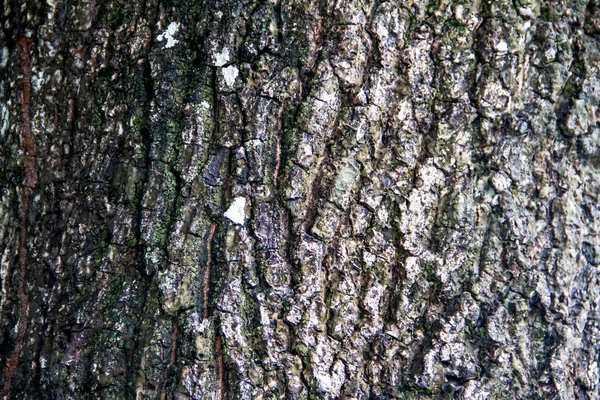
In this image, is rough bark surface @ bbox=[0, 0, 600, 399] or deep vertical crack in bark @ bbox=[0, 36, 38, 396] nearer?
rough bark surface @ bbox=[0, 0, 600, 399]

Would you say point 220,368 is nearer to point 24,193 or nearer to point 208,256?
point 208,256

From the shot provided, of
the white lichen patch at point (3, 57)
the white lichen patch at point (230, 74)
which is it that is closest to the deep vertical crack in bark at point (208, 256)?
the white lichen patch at point (230, 74)

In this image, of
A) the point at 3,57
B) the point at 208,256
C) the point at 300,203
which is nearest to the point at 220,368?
the point at 208,256

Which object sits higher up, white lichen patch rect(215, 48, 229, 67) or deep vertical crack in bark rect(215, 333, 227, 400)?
white lichen patch rect(215, 48, 229, 67)

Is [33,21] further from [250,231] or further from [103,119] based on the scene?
[250,231]

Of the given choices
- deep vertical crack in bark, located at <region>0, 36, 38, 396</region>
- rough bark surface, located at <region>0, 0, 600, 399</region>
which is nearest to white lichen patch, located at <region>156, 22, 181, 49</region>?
rough bark surface, located at <region>0, 0, 600, 399</region>

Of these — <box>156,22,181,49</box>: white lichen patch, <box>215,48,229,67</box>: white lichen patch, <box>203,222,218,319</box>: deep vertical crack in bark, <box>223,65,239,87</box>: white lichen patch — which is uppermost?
<box>156,22,181,49</box>: white lichen patch

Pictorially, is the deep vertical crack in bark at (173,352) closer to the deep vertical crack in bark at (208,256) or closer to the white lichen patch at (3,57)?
the deep vertical crack in bark at (208,256)

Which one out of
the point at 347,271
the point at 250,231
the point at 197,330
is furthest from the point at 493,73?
the point at 197,330

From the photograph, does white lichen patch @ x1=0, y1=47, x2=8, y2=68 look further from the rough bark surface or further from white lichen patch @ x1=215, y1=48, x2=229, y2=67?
white lichen patch @ x1=215, y1=48, x2=229, y2=67
